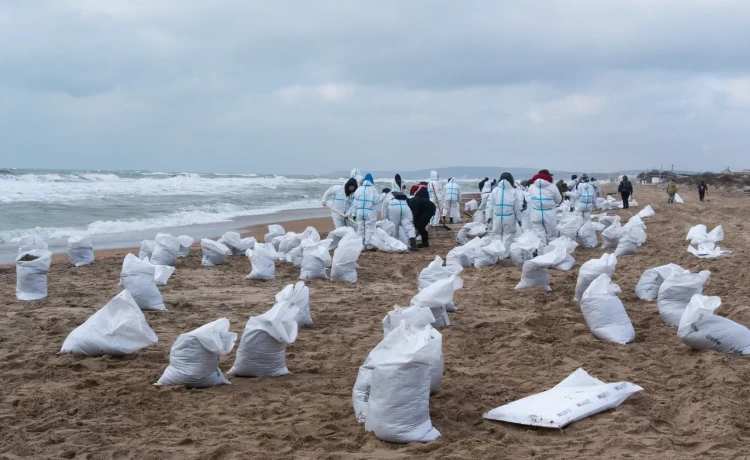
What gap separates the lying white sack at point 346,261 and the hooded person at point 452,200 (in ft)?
29.5


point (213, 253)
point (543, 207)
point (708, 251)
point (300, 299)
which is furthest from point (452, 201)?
point (300, 299)

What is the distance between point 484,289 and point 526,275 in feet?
1.59

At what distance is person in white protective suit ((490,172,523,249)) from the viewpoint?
10.5 meters

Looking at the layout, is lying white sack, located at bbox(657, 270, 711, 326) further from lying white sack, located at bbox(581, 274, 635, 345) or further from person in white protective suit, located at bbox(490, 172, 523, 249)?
person in white protective suit, located at bbox(490, 172, 523, 249)

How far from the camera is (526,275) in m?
7.58

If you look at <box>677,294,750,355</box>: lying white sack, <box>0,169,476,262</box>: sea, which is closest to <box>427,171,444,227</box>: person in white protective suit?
<box>0,169,476,262</box>: sea

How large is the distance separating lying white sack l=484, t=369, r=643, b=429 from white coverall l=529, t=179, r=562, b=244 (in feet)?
22.9

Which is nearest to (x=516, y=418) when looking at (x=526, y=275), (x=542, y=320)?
(x=542, y=320)

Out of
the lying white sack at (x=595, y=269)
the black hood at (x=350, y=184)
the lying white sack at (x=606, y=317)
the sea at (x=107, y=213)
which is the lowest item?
the sea at (x=107, y=213)

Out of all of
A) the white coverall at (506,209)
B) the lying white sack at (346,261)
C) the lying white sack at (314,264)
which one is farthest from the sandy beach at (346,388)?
the white coverall at (506,209)

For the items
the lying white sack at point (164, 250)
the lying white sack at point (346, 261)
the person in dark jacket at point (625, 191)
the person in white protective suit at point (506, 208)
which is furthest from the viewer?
the person in dark jacket at point (625, 191)

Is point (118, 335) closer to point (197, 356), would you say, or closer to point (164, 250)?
point (197, 356)

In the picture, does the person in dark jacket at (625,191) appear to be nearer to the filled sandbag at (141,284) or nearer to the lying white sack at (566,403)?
the filled sandbag at (141,284)

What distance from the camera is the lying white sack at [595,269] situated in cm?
634
